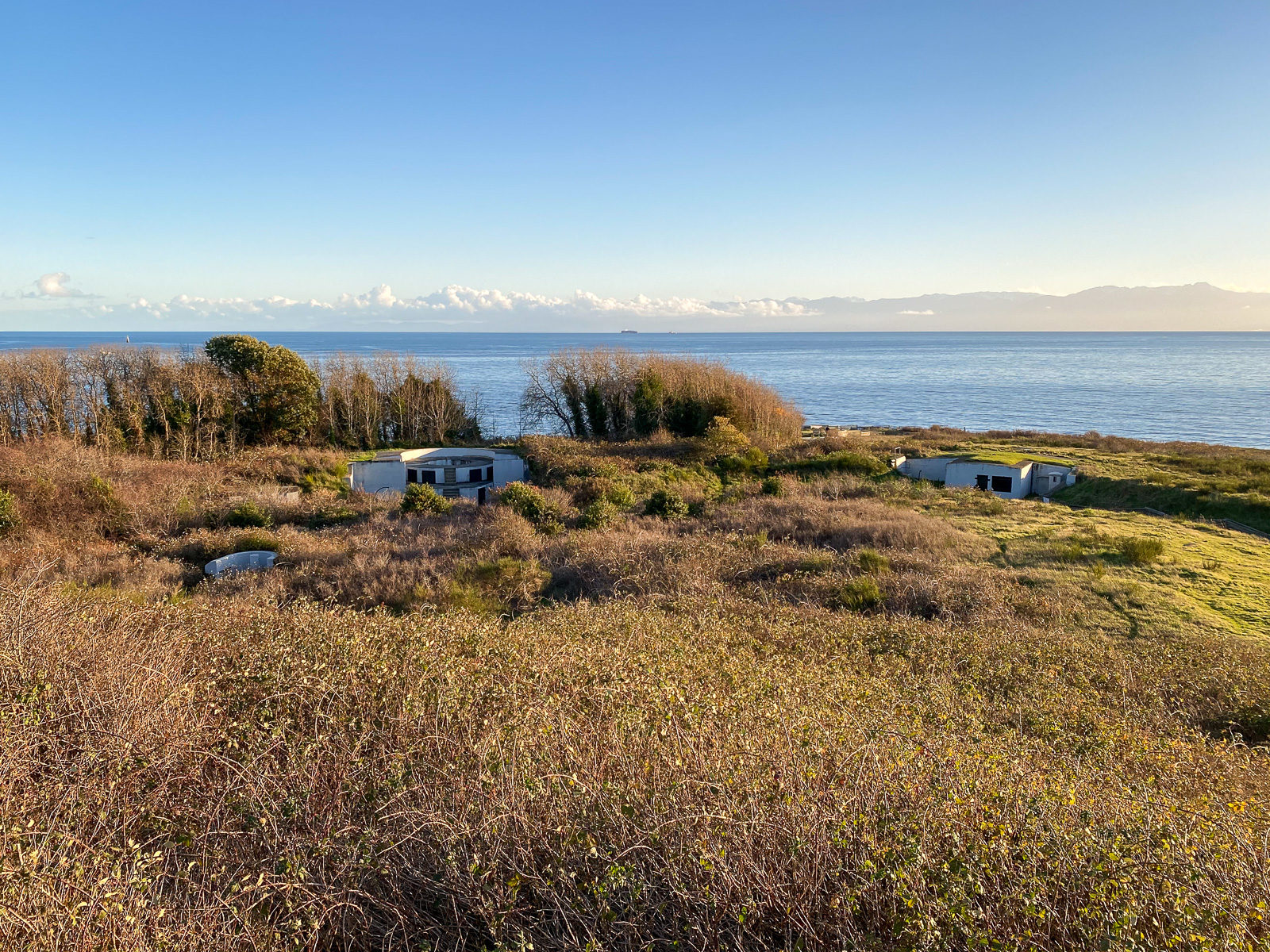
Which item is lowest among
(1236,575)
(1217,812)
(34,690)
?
(1236,575)

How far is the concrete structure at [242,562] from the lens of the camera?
43.7ft

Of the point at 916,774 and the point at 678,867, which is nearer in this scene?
the point at 678,867

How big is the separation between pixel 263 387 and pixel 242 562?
17152 millimetres

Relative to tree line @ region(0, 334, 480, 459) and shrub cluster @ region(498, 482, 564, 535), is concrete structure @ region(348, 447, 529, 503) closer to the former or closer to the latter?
tree line @ region(0, 334, 480, 459)

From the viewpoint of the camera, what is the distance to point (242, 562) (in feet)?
46.3

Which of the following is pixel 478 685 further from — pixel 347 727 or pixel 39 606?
pixel 39 606

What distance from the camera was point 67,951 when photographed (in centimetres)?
273

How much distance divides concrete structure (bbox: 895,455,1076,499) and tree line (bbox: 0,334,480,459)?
21.6 meters

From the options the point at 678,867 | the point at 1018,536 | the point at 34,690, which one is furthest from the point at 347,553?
the point at 1018,536

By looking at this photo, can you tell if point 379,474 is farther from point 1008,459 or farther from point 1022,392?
point 1022,392

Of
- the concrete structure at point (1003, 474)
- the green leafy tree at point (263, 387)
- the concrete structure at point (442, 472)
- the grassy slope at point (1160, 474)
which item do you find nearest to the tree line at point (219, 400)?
the green leafy tree at point (263, 387)

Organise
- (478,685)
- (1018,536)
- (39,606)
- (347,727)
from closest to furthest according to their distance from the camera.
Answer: (347,727), (478,685), (39,606), (1018,536)

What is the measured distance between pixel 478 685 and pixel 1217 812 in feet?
15.1

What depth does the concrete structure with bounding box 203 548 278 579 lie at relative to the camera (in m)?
13.3
